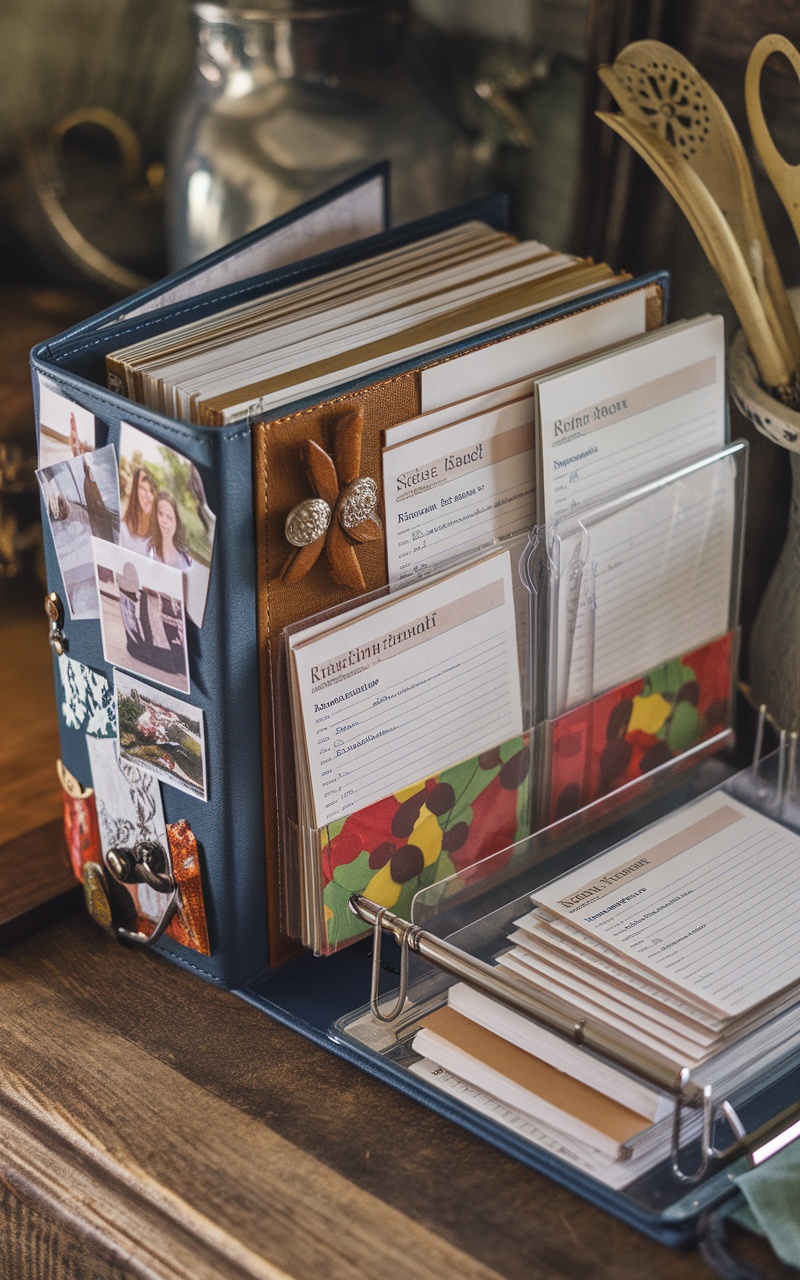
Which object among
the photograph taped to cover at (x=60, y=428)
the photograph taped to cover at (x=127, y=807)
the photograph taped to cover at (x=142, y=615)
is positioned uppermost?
the photograph taped to cover at (x=60, y=428)

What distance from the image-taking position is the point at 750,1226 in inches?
25.8

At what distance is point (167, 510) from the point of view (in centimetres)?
70

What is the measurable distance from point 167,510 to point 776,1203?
0.42m

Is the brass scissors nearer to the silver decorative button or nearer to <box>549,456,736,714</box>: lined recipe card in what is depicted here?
<box>549,456,736,714</box>: lined recipe card

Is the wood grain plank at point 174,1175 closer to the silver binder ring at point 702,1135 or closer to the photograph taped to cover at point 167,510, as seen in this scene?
the silver binder ring at point 702,1135

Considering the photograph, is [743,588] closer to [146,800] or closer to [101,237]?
[146,800]

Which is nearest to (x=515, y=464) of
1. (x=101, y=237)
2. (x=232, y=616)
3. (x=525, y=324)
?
(x=525, y=324)

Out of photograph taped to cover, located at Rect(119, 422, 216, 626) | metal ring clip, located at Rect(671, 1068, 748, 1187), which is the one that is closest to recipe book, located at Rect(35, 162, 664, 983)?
photograph taped to cover, located at Rect(119, 422, 216, 626)

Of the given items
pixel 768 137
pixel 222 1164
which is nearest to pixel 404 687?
pixel 222 1164

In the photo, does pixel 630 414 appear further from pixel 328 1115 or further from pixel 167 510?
pixel 328 1115

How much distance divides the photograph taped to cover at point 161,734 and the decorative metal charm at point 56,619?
0.05 m

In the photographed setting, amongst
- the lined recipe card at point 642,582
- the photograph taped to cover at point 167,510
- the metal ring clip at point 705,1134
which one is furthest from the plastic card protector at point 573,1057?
the photograph taped to cover at point 167,510

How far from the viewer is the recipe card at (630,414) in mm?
796

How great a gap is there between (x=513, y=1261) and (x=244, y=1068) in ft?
0.57
